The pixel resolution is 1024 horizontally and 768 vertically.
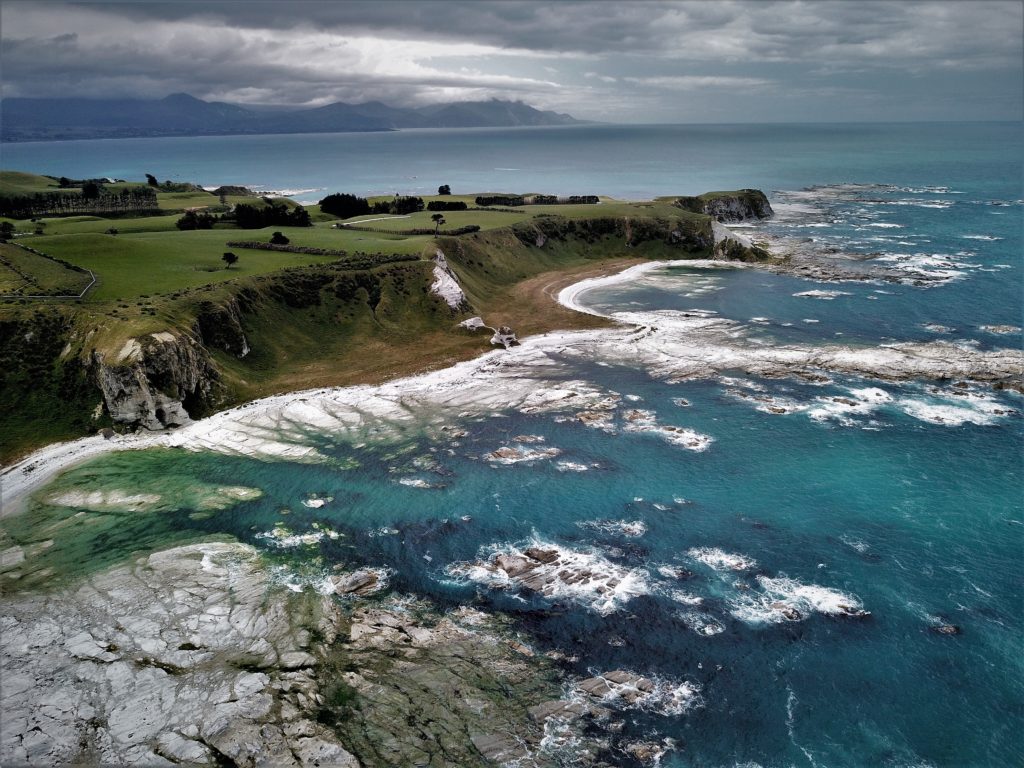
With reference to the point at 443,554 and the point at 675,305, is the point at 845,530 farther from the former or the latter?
the point at 675,305

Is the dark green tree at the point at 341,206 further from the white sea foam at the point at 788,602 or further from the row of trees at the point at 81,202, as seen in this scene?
the white sea foam at the point at 788,602

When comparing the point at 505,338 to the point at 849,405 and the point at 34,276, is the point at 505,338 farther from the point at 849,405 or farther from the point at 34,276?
the point at 34,276

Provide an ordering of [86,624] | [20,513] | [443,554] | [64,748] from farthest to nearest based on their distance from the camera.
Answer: [20,513] → [443,554] → [86,624] → [64,748]

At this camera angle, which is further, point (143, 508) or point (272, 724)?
point (143, 508)

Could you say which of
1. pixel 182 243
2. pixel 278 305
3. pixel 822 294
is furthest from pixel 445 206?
pixel 822 294

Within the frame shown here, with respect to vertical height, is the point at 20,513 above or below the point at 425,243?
below

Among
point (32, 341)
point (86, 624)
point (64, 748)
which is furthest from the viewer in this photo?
point (32, 341)

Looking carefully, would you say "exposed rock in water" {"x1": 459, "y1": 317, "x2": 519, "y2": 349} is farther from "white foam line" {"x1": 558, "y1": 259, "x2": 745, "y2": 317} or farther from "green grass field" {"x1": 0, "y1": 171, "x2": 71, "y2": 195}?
"green grass field" {"x1": 0, "y1": 171, "x2": 71, "y2": 195}

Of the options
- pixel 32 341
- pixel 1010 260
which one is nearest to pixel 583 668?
pixel 32 341
